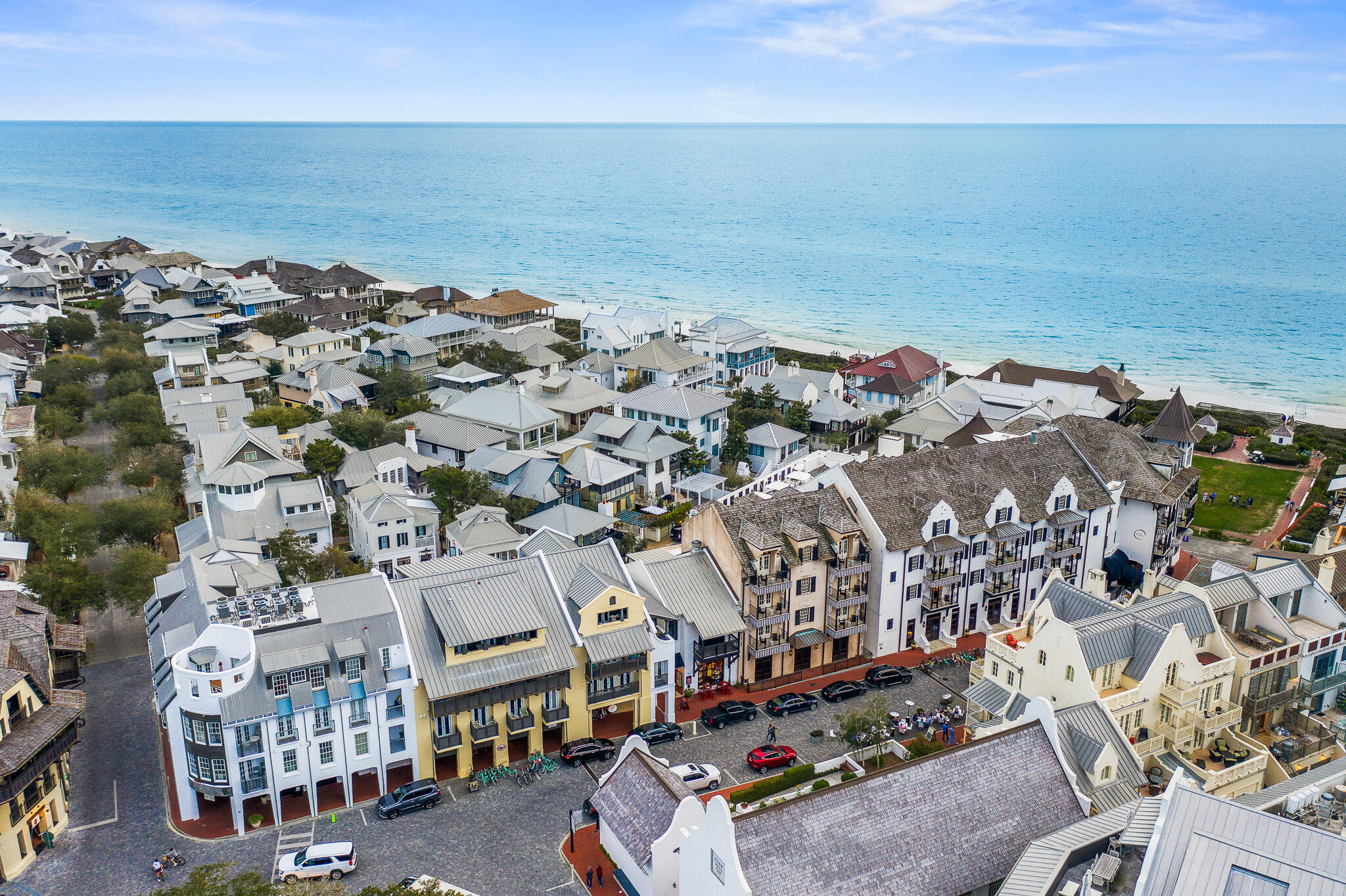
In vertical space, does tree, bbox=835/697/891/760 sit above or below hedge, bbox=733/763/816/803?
above

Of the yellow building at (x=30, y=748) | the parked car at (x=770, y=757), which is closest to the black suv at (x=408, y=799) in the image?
the yellow building at (x=30, y=748)

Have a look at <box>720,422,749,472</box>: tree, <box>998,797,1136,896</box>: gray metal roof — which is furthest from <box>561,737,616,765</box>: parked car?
<box>720,422,749,472</box>: tree

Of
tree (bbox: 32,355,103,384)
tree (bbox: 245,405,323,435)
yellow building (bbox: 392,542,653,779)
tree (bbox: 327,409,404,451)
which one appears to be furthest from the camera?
tree (bbox: 32,355,103,384)

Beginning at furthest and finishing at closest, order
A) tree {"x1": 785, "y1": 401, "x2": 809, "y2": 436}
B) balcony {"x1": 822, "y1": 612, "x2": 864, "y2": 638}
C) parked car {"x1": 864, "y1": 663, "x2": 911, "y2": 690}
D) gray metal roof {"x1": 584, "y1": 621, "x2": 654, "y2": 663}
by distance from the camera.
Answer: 1. tree {"x1": 785, "y1": 401, "x2": 809, "y2": 436}
2. balcony {"x1": 822, "y1": 612, "x2": 864, "y2": 638}
3. parked car {"x1": 864, "y1": 663, "x2": 911, "y2": 690}
4. gray metal roof {"x1": 584, "y1": 621, "x2": 654, "y2": 663}

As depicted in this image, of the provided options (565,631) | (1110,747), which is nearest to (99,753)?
(565,631)

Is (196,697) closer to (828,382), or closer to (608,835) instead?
(608,835)

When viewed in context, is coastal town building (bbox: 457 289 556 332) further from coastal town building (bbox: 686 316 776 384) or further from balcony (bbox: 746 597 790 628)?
balcony (bbox: 746 597 790 628)

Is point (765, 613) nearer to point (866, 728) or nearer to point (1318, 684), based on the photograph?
point (866, 728)

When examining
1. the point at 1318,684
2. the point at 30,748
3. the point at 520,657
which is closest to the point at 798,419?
the point at 1318,684
